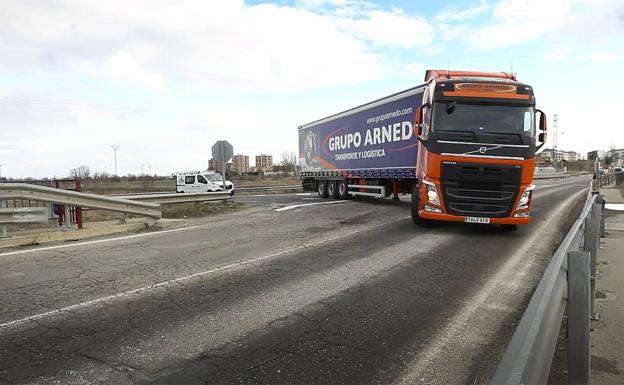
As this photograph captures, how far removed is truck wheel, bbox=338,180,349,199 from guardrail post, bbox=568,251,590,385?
17.3 meters

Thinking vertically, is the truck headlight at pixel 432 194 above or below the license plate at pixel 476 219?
above

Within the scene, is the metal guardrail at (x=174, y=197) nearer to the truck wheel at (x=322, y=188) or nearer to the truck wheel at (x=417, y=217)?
the truck wheel at (x=322, y=188)

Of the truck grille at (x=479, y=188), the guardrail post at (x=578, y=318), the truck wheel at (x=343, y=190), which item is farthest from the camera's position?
the truck wheel at (x=343, y=190)

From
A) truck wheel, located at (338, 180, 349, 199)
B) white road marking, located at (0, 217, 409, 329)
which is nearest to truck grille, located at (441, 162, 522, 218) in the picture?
white road marking, located at (0, 217, 409, 329)

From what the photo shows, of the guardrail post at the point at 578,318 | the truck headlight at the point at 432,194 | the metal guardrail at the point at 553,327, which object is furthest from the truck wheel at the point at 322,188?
the guardrail post at the point at 578,318

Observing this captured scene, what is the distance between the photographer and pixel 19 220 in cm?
932

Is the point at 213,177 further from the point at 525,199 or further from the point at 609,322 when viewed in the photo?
the point at 609,322

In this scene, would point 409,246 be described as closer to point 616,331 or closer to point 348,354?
point 616,331

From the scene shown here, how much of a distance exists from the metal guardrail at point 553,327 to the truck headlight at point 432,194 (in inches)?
269

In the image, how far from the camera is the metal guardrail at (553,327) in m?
1.91

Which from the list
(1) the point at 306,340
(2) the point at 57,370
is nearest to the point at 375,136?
(1) the point at 306,340

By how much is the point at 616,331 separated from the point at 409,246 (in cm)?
435

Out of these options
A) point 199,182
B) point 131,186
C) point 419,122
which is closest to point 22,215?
point 419,122

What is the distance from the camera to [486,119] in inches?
389
